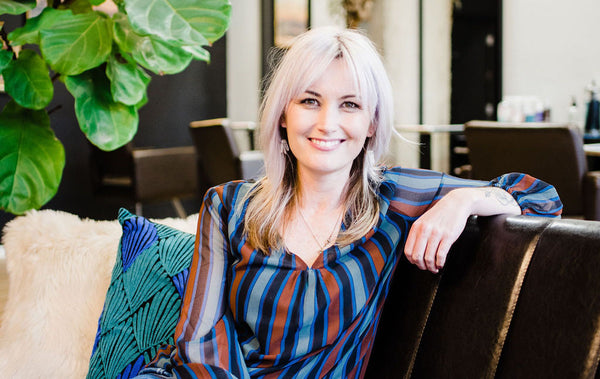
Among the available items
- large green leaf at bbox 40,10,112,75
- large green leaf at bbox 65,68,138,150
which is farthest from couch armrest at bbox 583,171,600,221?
large green leaf at bbox 40,10,112,75

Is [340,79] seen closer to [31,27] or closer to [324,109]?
[324,109]

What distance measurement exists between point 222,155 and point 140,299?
2593 millimetres

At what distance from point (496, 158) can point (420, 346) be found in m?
1.97

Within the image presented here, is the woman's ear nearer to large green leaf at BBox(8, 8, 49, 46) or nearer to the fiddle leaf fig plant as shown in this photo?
the fiddle leaf fig plant

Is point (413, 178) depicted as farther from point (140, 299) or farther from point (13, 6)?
point (13, 6)

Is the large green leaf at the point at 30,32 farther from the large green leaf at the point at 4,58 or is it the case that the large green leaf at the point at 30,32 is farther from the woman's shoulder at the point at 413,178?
the woman's shoulder at the point at 413,178

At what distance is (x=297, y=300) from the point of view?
4.16ft

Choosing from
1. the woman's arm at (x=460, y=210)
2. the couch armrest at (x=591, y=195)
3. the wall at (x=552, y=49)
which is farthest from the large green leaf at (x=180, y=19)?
the wall at (x=552, y=49)

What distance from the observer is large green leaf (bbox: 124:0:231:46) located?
4.98ft

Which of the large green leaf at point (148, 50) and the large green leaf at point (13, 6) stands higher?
the large green leaf at point (13, 6)

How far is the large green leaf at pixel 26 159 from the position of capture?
182cm

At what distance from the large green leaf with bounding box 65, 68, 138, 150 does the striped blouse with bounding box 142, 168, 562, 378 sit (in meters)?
0.63

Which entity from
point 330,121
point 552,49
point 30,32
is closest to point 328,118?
point 330,121

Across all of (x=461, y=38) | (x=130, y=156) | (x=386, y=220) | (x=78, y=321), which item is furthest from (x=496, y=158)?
(x=461, y=38)
